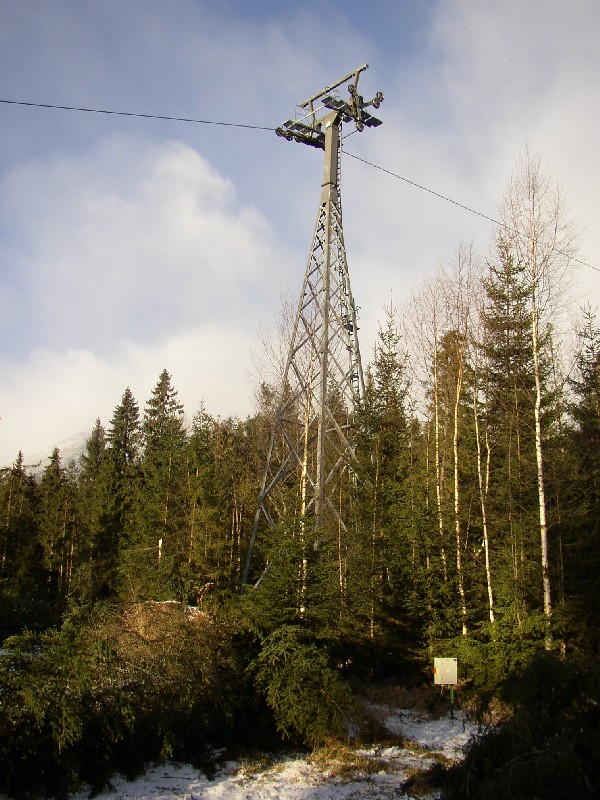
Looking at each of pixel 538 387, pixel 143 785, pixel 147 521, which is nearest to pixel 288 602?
pixel 143 785

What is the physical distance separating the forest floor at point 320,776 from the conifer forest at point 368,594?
1.46ft

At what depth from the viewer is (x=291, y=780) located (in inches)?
357

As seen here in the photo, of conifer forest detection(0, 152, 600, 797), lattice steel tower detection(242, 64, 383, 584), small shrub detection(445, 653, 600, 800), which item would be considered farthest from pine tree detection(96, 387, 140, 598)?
small shrub detection(445, 653, 600, 800)

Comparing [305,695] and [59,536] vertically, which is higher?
[59,536]

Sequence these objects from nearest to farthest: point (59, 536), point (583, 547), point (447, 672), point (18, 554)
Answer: point (447, 672)
point (583, 547)
point (18, 554)
point (59, 536)

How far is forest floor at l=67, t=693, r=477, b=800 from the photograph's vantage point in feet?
27.3

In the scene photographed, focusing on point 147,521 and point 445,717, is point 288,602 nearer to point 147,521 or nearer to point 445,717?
point 445,717

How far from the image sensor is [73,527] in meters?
33.1

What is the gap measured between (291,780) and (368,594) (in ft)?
24.0

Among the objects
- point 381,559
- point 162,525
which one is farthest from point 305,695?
point 162,525

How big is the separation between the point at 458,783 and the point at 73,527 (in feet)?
105

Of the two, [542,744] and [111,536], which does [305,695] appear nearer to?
[542,744]

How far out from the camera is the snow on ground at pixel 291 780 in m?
8.31

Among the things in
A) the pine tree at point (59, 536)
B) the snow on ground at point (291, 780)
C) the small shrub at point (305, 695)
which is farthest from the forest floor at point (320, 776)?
the pine tree at point (59, 536)
